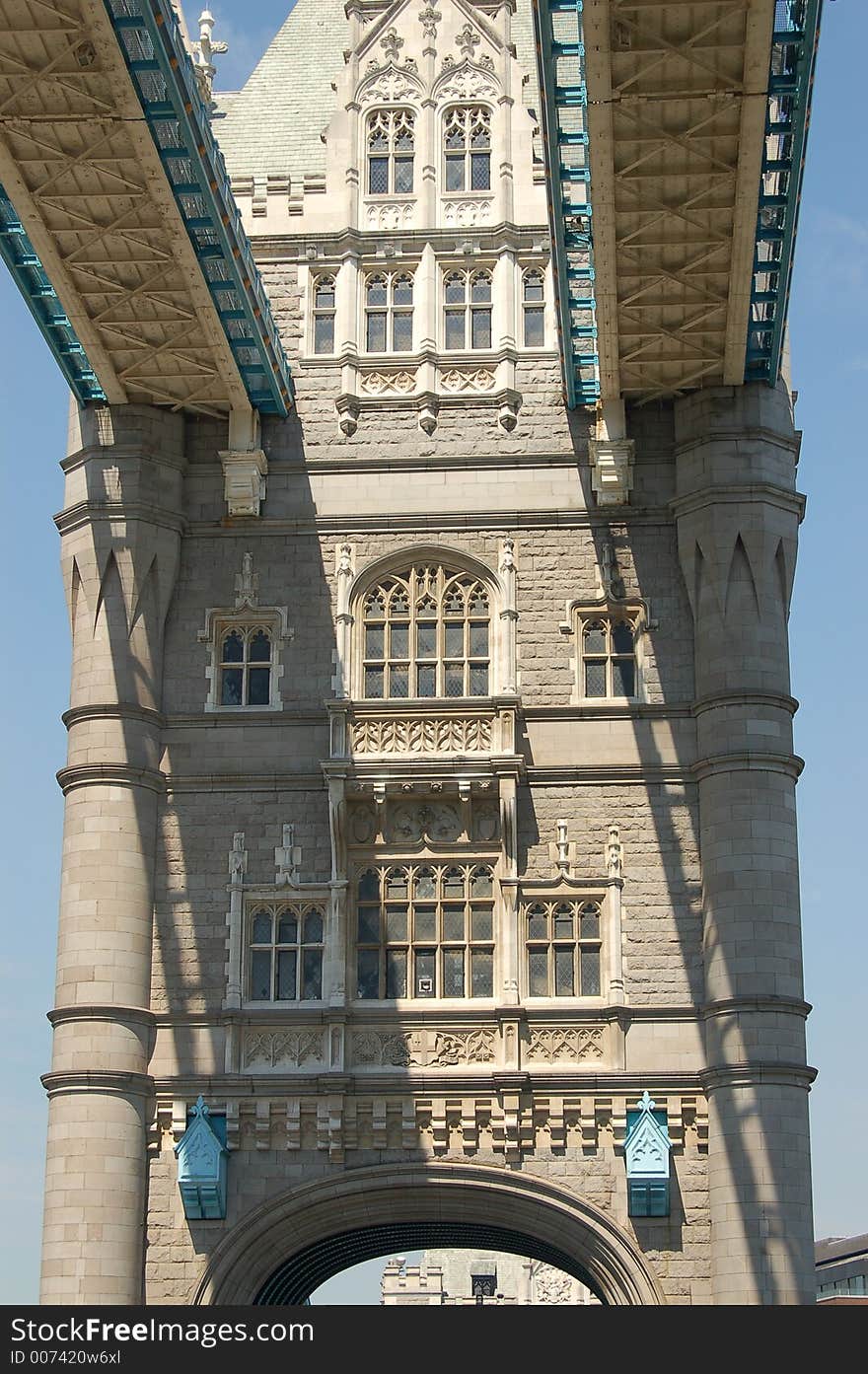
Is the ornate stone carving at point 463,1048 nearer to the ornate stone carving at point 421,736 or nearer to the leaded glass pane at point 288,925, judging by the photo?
the leaded glass pane at point 288,925

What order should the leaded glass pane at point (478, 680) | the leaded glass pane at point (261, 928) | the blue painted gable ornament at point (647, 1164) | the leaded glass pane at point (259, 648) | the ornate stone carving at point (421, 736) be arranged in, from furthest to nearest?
the leaded glass pane at point (259, 648) < the leaded glass pane at point (478, 680) < the ornate stone carving at point (421, 736) < the leaded glass pane at point (261, 928) < the blue painted gable ornament at point (647, 1164)

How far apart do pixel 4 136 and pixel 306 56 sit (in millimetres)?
11911

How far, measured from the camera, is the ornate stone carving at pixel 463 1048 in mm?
34562

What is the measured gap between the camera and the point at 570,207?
33562 millimetres

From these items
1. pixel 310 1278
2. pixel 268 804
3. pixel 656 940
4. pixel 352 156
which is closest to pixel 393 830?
pixel 268 804

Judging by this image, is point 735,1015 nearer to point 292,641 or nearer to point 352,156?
point 292,641

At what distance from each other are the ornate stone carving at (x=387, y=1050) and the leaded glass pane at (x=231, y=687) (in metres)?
5.90

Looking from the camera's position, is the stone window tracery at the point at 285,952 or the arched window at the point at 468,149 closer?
the stone window tracery at the point at 285,952

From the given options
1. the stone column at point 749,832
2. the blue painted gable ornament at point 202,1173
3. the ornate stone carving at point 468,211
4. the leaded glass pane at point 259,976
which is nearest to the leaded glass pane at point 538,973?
the stone column at point 749,832

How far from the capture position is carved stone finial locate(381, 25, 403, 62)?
4005cm

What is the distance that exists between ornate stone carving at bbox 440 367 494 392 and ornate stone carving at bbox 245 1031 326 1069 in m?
10.9

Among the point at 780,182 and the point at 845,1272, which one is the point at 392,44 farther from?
the point at 845,1272

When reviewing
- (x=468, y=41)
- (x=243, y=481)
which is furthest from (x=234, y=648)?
(x=468, y=41)

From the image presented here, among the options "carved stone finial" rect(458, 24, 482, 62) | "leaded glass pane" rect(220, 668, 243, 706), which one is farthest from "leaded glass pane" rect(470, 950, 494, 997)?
"carved stone finial" rect(458, 24, 482, 62)
